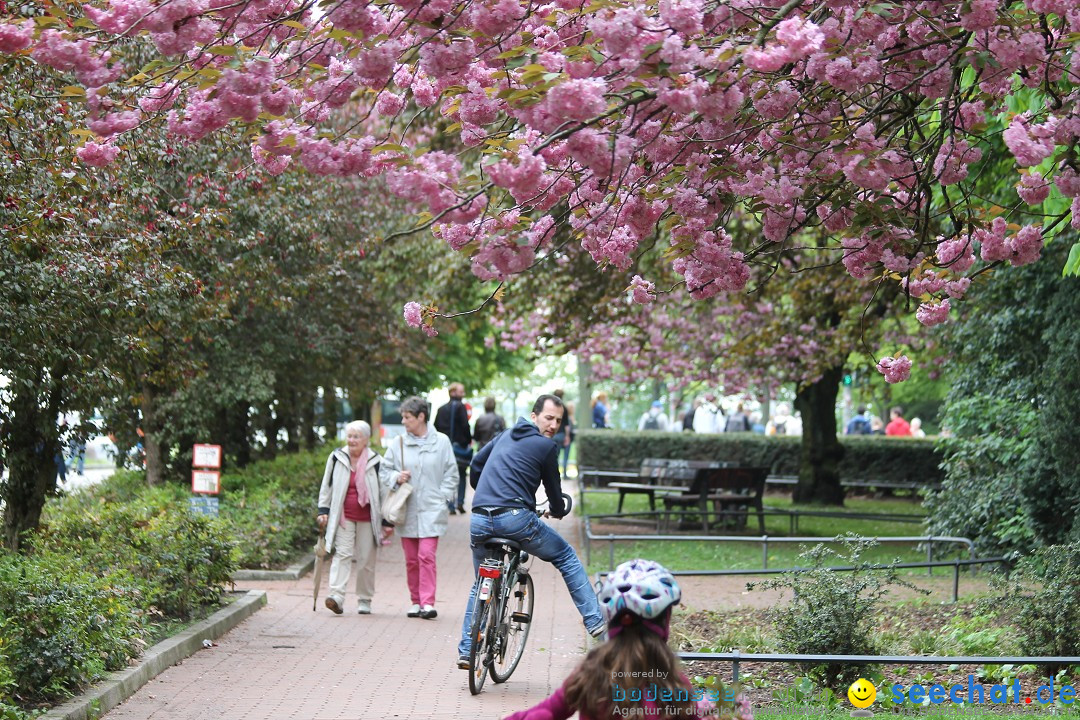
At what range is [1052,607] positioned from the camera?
8.37 m

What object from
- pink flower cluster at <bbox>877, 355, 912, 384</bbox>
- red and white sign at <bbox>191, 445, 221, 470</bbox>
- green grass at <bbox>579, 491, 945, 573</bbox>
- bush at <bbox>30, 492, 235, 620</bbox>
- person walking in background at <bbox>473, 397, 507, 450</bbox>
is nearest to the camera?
pink flower cluster at <bbox>877, 355, 912, 384</bbox>

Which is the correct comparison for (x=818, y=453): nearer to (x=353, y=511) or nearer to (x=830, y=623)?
(x=353, y=511)

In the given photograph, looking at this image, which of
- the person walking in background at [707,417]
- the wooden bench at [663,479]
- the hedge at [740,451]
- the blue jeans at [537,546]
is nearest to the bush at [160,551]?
the blue jeans at [537,546]

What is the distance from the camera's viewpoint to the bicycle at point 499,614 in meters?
8.23

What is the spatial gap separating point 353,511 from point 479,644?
3.95 metres

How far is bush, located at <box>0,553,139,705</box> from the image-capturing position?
23.1ft

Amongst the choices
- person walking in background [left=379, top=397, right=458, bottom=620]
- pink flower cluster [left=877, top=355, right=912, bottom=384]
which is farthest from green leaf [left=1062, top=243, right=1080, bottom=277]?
person walking in background [left=379, top=397, right=458, bottom=620]

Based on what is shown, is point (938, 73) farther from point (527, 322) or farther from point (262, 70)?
point (527, 322)

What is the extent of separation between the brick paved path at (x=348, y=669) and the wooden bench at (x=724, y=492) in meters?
6.02

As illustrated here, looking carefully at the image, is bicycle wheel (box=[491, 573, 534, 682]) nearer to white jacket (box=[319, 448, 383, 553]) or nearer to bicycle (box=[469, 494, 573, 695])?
bicycle (box=[469, 494, 573, 695])

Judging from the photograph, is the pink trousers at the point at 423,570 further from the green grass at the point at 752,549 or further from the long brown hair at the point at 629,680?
Result: the long brown hair at the point at 629,680

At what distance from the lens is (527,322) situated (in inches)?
1062

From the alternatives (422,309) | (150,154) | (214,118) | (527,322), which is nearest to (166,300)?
(150,154)

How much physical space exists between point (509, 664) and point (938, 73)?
15.5ft
